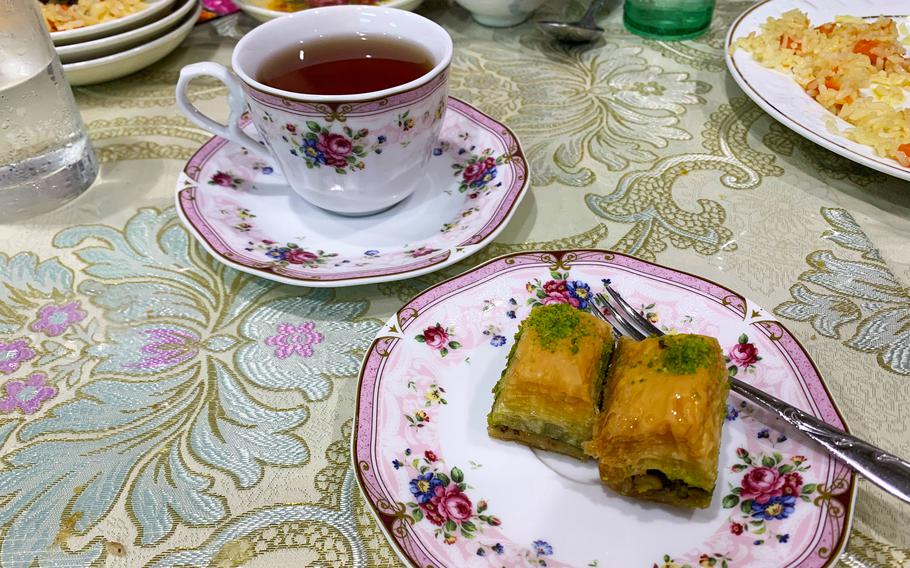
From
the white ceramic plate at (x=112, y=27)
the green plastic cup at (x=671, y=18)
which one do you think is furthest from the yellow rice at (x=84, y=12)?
the green plastic cup at (x=671, y=18)

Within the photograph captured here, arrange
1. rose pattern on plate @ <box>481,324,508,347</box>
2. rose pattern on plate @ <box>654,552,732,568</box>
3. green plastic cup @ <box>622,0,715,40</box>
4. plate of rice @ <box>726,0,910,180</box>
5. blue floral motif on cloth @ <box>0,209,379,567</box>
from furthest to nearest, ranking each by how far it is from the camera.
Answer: green plastic cup @ <box>622,0,715,40</box> → plate of rice @ <box>726,0,910,180</box> → rose pattern on plate @ <box>481,324,508,347</box> → blue floral motif on cloth @ <box>0,209,379,567</box> → rose pattern on plate @ <box>654,552,732,568</box>

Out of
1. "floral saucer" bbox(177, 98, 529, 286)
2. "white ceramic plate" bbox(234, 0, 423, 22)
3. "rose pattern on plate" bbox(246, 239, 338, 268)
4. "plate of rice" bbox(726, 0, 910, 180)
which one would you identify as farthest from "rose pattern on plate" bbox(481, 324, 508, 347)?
"white ceramic plate" bbox(234, 0, 423, 22)

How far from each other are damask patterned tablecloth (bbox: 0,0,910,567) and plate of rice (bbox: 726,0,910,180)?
0.30 ft

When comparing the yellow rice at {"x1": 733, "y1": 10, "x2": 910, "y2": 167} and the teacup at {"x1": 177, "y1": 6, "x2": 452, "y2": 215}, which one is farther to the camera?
the yellow rice at {"x1": 733, "y1": 10, "x2": 910, "y2": 167}

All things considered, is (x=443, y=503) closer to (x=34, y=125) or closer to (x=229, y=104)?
(x=229, y=104)

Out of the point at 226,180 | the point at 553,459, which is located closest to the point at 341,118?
the point at 226,180

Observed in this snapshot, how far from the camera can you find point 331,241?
100 centimetres

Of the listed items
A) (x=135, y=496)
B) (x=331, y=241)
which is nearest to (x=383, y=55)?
(x=331, y=241)

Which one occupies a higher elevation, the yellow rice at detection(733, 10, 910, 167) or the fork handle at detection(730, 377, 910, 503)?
the yellow rice at detection(733, 10, 910, 167)

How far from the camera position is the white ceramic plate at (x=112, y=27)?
1225 millimetres

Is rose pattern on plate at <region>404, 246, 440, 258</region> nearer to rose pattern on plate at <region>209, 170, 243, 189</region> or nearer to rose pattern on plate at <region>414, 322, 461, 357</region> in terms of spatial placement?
rose pattern on plate at <region>414, 322, 461, 357</region>

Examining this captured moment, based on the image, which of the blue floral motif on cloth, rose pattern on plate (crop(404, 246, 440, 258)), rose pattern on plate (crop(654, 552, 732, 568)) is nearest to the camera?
rose pattern on plate (crop(654, 552, 732, 568))

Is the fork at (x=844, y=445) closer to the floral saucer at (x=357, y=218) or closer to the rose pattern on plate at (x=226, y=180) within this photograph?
the floral saucer at (x=357, y=218)

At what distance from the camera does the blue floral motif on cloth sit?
712 millimetres
